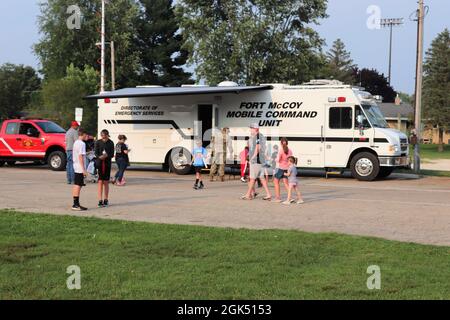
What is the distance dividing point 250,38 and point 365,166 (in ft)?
72.0

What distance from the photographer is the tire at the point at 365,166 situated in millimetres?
20609

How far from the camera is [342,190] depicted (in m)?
17.4

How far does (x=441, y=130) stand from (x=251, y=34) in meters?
31.7

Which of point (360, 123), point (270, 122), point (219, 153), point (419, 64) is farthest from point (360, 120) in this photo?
point (419, 64)

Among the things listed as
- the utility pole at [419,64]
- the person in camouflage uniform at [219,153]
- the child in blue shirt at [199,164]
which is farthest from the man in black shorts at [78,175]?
the utility pole at [419,64]

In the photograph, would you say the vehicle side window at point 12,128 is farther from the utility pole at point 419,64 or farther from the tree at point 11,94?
the tree at point 11,94

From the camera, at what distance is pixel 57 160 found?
23.9 metres

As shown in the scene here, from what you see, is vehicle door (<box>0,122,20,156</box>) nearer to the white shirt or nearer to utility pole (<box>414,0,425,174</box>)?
the white shirt

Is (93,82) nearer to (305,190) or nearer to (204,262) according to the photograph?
(305,190)

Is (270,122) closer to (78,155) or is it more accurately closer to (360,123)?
(360,123)

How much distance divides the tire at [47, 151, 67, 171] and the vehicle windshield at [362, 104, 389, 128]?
1126cm

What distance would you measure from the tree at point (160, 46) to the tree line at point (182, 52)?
0.11m

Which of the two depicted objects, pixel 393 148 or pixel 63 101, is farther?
pixel 63 101

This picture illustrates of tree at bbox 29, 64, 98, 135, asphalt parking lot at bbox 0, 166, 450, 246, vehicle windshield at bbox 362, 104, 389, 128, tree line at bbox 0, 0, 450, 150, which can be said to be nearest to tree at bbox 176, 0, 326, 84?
tree line at bbox 0, 0, 450, 150
